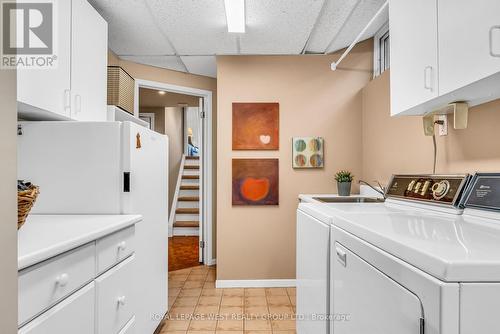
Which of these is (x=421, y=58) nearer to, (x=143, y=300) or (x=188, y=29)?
(x=188, y=29)

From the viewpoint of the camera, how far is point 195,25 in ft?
7.58

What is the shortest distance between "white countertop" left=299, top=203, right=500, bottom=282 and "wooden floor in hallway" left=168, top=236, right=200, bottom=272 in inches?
111

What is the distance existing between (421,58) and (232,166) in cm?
195

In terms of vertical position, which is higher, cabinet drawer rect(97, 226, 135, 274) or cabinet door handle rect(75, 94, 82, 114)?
cabinet door handle rect(75, 94, 82, 114)

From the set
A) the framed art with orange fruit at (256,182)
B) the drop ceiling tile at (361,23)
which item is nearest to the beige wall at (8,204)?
the drop ceiling tile at (361,23)

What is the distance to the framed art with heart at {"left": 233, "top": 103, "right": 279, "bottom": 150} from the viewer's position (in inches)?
116

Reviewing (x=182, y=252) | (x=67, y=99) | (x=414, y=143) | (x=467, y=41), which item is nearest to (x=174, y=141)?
(x=182, y=252)

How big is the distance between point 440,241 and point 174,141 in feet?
19.9

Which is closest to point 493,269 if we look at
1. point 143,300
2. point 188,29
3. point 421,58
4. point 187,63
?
point 421,58

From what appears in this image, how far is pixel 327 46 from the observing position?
2.77 metres

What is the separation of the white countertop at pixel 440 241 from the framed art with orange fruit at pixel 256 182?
1.71 m

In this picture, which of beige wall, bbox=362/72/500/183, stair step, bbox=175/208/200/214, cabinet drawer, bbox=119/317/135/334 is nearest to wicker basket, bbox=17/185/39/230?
cabinet drawer, bbox=119/317/135/334

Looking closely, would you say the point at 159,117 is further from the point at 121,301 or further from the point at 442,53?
the point at 442,53

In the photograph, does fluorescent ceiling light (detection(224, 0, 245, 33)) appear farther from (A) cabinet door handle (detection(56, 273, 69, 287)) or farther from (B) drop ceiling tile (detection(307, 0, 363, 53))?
(A) cabinet door handle (detection(56, 273, 69, 287))
